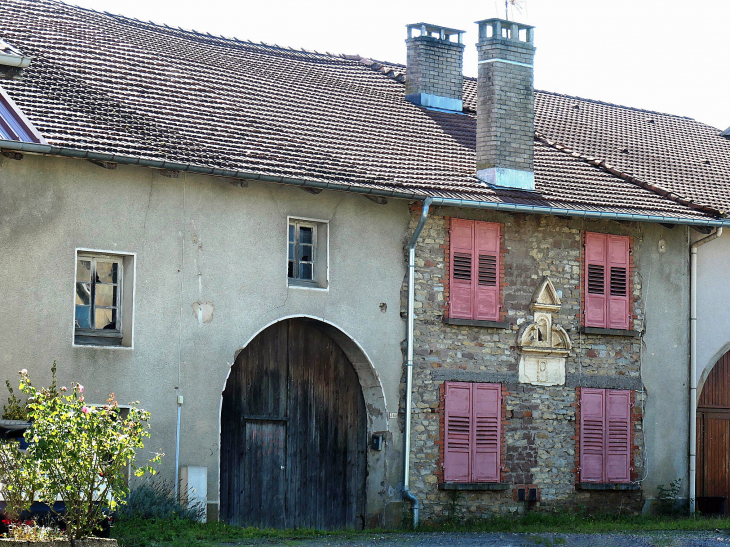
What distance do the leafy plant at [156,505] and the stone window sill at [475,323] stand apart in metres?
4.49

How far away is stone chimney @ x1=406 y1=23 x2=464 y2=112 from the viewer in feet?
70.4

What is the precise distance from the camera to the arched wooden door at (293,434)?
16.3 metres

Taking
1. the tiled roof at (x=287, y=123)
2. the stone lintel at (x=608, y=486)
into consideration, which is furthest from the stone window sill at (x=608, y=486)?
the tiled roof at (x=287, y=123)

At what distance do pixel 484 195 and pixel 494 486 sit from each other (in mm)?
4085

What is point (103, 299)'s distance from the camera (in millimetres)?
15141

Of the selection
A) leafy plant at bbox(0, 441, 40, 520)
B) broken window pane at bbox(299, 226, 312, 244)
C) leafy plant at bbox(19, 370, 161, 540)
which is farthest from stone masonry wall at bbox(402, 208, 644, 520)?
leafy plant at bbox(0, 441, 40, 520)

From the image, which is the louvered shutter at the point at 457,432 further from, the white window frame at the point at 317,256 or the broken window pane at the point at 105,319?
the broken window pane at the point at 105,319

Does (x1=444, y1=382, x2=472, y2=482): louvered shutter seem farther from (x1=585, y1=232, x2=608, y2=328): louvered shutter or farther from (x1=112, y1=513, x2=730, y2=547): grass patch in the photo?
(x1=585, y1=232, x2=608, y2=328): louvered shutter

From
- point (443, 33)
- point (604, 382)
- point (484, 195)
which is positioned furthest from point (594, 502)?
point (443, 33)

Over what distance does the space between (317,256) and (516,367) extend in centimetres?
346

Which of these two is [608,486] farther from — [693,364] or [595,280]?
[595,280]

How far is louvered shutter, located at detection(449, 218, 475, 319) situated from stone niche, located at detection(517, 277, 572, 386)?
1.02 m

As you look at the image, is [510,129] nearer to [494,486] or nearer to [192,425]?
[494,486]

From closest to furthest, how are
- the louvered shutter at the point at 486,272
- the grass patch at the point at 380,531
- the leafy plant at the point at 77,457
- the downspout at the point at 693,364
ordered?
the leafy plant at the point at 77,457, the grass patch at the point at 380,531, the louvered shutter at the point at 486,272, the downspout at the point at 693,364
